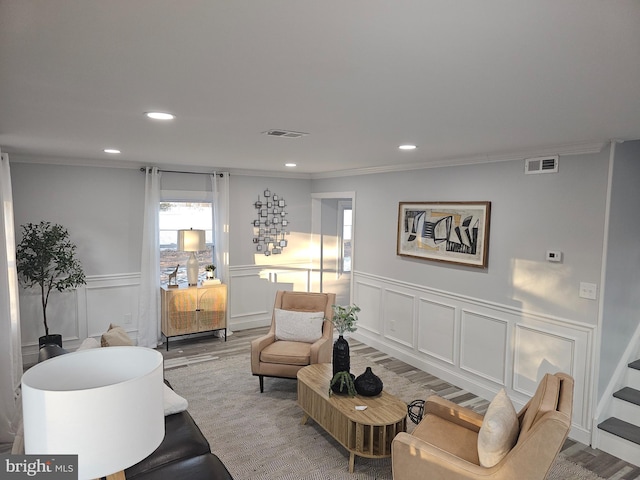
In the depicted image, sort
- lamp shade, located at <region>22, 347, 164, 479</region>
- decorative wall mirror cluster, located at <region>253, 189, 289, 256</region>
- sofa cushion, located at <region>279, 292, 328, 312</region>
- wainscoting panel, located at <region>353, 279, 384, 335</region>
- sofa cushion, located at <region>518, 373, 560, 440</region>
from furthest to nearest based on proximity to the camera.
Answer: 1. decorative wall mirror cluster, located at <region>253, 189, 289, 256</region>
2. wainscoting panel, located at <region>353, 279, 384, 335</region>
3. sofa cushion, located at <region>279, 292, 328, 312</region>
4. sofa cushion, located at <region>518, 373, 560, 440</region>
5. lamp shade, located at <region>22, 347, 164, 479</region>

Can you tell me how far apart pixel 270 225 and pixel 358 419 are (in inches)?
156

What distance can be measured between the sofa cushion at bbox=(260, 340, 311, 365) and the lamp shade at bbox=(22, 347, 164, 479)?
9.29 feet

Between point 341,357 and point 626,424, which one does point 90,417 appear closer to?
point 341,357

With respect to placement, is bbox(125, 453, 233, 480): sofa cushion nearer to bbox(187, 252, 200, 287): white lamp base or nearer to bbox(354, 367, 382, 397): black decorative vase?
bbox(354, 367, 382, 397): black decorative vase

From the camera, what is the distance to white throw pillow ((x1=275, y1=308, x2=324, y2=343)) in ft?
14.7

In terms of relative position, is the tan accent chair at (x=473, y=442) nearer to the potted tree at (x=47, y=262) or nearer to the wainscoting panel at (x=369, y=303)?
the wainscoting panel at (x=369, y=303)

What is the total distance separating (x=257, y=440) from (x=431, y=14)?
332 cm

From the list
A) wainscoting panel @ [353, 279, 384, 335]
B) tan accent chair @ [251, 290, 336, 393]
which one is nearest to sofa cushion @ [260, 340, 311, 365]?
tan accent chair @ [251, 290, 336, 393]

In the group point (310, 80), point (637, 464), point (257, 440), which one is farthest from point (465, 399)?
point (310, 80)

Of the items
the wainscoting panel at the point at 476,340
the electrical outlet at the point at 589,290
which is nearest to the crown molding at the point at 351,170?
the electrical outlet at the point at 589,290

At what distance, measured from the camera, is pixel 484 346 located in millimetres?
4246

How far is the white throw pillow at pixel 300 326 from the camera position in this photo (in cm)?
448

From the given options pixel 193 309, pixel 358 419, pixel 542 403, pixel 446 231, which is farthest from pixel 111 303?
pixel 542 403

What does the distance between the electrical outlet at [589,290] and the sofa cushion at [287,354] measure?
2.46m
